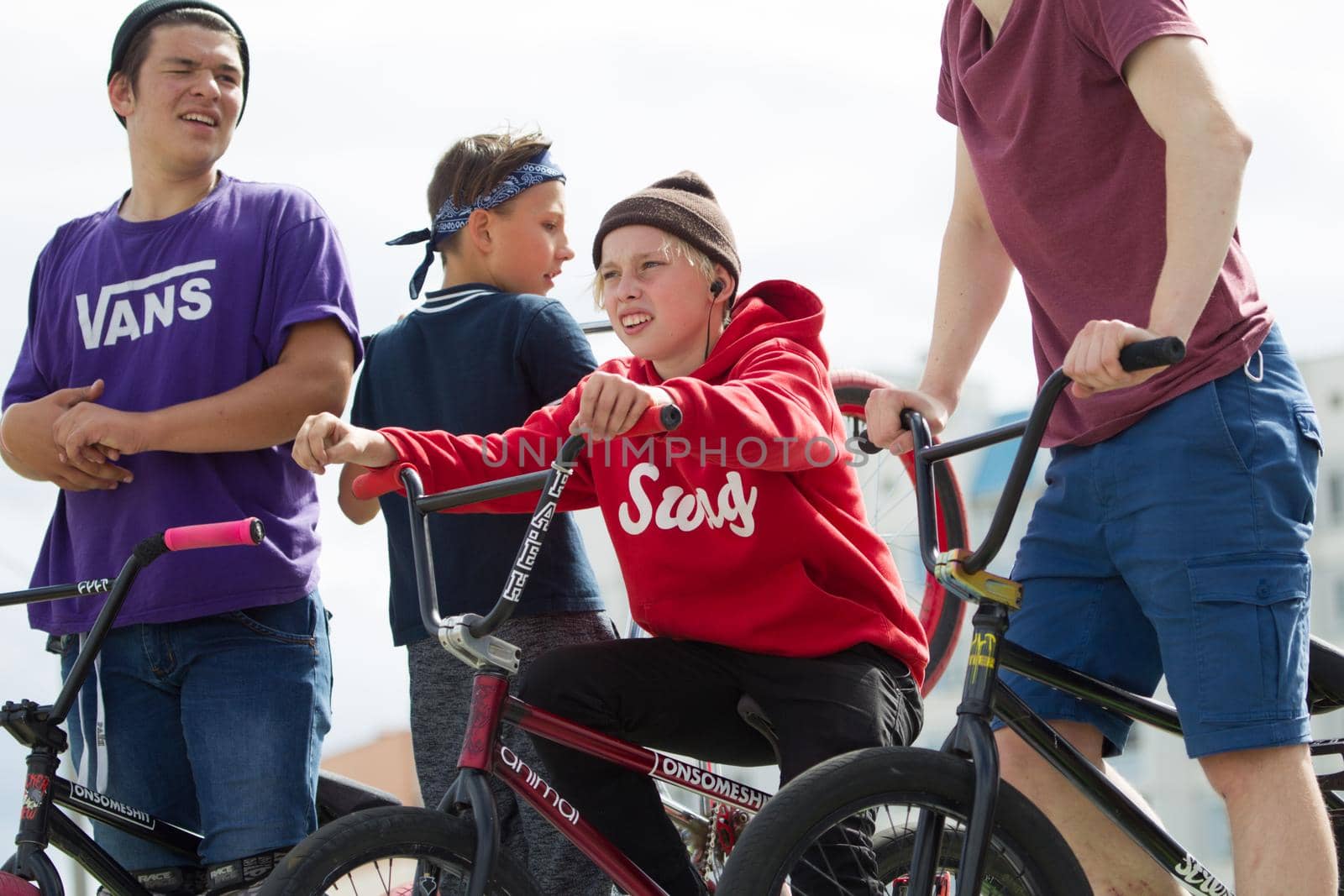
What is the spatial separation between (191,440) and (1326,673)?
1968mm

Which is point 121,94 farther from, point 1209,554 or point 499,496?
point 1209,554

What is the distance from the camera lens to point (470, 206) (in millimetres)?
3145

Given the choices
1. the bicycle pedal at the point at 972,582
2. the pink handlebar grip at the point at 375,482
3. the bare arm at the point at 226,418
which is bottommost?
the bicycle pedal at the point at 972,582

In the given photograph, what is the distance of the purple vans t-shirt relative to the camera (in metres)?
2.69

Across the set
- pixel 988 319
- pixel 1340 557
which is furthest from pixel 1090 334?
pixel 1340 557

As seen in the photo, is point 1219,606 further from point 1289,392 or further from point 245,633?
point 245,633

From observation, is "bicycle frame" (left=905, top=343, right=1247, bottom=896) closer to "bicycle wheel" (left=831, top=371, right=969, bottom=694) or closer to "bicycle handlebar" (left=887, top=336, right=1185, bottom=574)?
"bicycle handlebar" (left=887, top=336, right=1185, bottom=574)

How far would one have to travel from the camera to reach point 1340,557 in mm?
5477

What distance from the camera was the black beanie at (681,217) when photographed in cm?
268

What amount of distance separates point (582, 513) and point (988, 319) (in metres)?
1.36

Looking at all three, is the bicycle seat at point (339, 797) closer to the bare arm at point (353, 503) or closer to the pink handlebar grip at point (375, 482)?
the bare arm at point (353, 503)

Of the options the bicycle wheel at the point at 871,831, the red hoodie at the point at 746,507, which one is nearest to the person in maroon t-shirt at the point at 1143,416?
the red hoodie at the point at 746,507

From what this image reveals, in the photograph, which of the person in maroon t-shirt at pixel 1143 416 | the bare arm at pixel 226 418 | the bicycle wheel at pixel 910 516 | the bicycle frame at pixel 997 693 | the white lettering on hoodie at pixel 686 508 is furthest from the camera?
the bicycle wheel at pixel 910 516

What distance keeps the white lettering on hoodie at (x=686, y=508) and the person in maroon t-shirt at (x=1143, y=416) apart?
249mm
